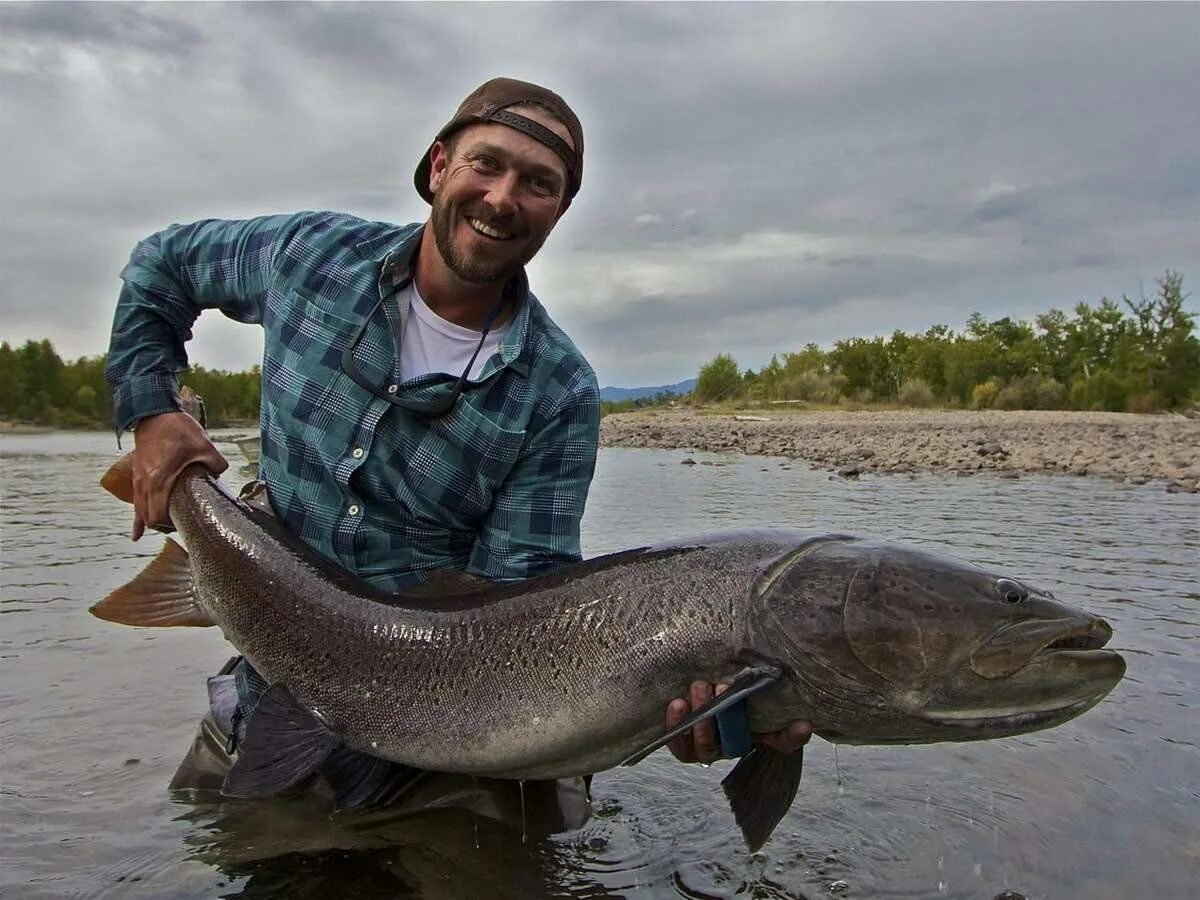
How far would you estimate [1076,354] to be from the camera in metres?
53.7

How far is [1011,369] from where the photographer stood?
56531 millimetres

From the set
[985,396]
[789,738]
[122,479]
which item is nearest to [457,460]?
[122,479]

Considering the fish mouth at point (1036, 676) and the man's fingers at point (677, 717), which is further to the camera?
the man's fingers at point (677, 717)

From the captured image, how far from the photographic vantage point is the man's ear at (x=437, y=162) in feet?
11.2

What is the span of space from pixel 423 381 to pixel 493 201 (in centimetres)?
63

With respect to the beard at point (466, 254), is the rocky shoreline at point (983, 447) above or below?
below

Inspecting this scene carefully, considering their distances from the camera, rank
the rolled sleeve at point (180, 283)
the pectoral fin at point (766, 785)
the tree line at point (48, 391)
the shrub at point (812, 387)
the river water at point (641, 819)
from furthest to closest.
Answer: the tree line at point (48, 391), the shrub at point (812, 387), the rolled sleeve at point (180, 283), the river water at point (641, 819), the pectoral fin at point (766, 785)

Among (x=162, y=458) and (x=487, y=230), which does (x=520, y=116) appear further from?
(x=162, y=458)

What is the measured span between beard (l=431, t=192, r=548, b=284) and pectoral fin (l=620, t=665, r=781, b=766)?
1.55 meters

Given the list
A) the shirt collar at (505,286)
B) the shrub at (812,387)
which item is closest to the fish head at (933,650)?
the shirt collar at (505,286)

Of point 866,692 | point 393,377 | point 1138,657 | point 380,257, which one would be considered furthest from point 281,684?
point 1138,657

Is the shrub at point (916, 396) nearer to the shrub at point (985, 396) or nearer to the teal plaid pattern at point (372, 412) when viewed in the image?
the shrub at point (985, 396)

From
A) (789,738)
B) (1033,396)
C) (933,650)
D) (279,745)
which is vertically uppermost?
(1033,396)

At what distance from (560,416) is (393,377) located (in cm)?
57
